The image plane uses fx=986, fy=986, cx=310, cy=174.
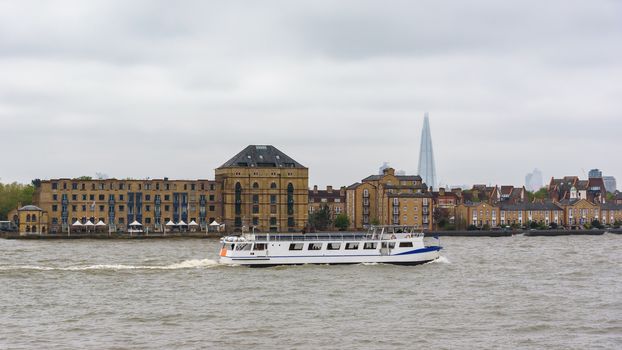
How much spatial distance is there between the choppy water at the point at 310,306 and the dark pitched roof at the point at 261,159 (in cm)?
8618

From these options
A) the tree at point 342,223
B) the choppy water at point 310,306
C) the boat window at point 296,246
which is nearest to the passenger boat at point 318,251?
the boat window at point 296,246

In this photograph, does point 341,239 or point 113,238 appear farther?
point 113,238

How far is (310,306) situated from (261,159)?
11725cm

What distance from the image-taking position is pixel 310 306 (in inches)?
2110

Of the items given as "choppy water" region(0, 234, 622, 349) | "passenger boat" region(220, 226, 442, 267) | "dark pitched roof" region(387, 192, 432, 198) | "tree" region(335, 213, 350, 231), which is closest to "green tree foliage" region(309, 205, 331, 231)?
"tree" region(335, 213, 350, 231)

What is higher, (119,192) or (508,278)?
(119,192)

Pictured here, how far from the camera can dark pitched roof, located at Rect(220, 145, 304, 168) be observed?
16875 centimetres

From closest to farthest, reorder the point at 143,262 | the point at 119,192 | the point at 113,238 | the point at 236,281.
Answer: the point at 236,281, the point at 143,262, the point at 113,238, the point at 119,192

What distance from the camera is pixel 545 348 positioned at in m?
40.3

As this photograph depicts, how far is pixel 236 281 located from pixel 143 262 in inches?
847

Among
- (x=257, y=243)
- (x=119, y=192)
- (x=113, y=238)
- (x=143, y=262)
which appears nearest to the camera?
(x=257, y=243)

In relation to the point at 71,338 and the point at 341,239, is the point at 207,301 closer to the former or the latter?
the point at 71,338

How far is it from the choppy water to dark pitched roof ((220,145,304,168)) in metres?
86.2

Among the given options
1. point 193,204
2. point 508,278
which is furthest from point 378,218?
point 508,278
